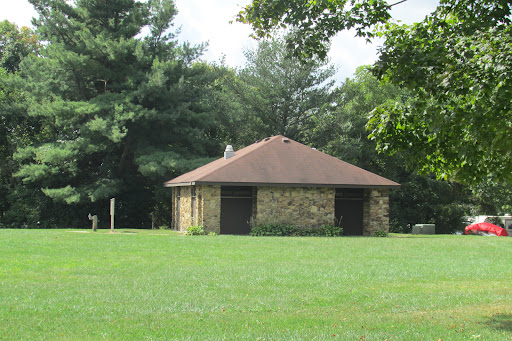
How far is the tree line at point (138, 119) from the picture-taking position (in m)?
33.6

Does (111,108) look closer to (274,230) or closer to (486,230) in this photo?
(274,230)

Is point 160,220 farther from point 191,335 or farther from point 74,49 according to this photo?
point 191,335

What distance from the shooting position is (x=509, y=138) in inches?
279

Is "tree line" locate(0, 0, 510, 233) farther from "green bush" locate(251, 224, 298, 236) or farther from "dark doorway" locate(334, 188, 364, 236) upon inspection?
"green bush" locate(251, 224, 298, 236)

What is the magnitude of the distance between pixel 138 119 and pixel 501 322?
93.0 feet

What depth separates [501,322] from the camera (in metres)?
7.88

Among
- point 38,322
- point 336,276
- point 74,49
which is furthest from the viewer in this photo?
point 74,49

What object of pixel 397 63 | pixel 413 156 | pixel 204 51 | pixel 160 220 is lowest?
pixel 160 220

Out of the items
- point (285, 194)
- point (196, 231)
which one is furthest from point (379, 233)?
point (196, 231)

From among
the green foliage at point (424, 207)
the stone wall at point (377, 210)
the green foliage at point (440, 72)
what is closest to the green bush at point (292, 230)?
the stone wall at point (377, 210)

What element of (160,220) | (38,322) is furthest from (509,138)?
(160,220)

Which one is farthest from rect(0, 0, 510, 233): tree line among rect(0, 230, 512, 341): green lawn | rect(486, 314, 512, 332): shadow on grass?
rect(486, 314, 512, 332): shadow on grass

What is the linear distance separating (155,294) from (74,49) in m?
28.4

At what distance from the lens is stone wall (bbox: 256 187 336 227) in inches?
1053
